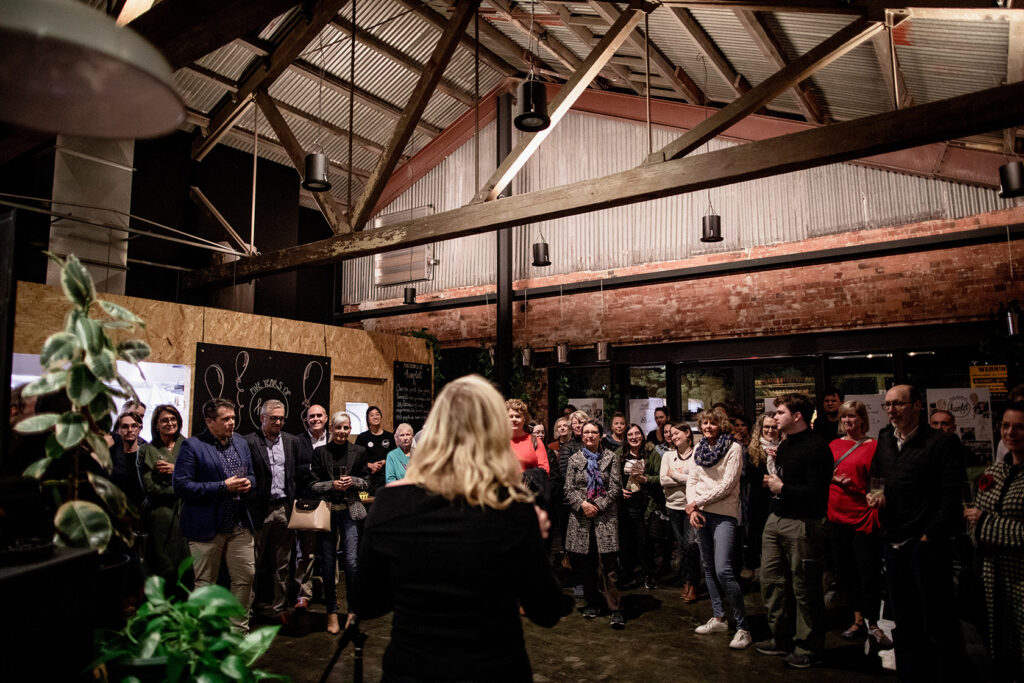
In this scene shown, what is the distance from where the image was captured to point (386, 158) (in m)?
6.42

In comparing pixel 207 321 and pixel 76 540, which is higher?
pixel 207 321

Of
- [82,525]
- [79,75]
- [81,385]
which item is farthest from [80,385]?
[79,75]

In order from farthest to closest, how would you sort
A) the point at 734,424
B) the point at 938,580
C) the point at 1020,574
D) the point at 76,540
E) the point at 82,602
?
the point at 734,424 → the point at 938,580 → the point at 1020,574 → the point at 76,540 → the point at 82,602

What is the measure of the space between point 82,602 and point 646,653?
3503 mm

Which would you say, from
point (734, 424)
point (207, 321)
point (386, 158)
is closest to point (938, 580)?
point (734, 424)

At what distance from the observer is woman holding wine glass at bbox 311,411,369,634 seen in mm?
4785

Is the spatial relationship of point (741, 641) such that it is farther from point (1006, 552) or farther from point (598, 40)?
point (598, 40)

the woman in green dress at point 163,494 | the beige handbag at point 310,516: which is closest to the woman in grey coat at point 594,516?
the beige handbag at point 310,516

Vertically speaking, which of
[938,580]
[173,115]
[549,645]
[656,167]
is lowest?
[549,645]

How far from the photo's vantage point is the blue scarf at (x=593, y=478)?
5.06 metres

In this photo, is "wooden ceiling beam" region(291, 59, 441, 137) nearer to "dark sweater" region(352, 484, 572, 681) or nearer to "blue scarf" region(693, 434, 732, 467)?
"blue scarf" region(693, 434, 732, 467)

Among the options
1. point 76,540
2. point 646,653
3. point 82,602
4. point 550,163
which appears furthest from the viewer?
point 550,163

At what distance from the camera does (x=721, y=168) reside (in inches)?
192

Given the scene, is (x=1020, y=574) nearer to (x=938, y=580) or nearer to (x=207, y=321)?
(x=938, y=580)
